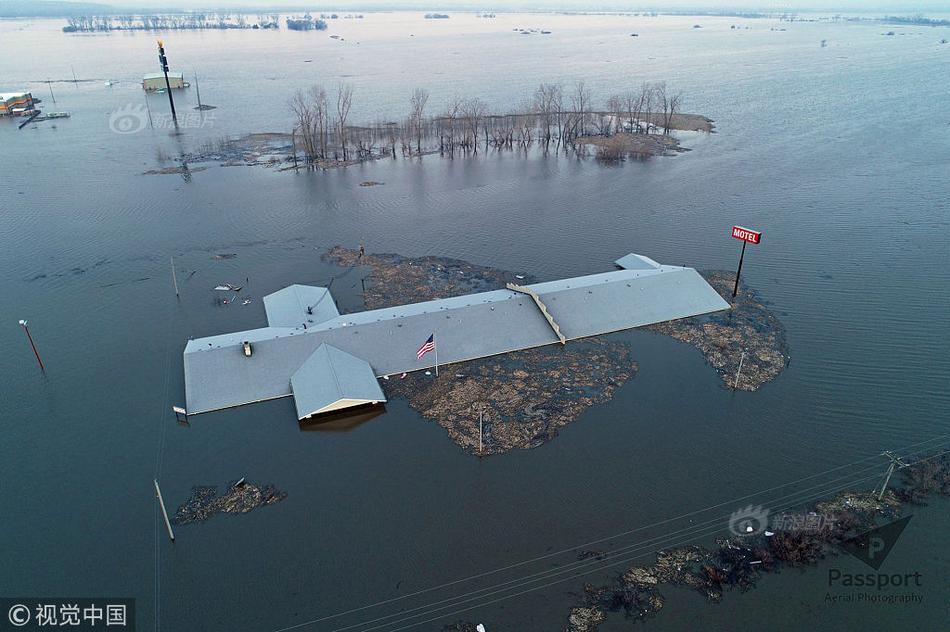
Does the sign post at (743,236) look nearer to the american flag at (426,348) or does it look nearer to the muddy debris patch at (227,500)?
the american flag at (426,348)

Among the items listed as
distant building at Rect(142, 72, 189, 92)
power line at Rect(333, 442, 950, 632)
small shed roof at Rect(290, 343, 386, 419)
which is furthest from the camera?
distant building at Rect(142, 72, 189, 92)

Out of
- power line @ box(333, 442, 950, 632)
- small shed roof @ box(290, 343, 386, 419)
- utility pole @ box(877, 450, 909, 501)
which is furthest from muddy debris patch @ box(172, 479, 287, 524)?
utility pole @ box(877, 450, 909, 501)

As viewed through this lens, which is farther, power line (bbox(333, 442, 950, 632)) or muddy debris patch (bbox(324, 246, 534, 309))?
muddy debris patch (bbox(324, 246, 534, 309))

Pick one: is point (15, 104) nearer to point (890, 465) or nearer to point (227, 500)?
point (227, 500)

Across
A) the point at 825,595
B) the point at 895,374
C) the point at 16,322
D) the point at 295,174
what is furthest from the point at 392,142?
the point at 825,595

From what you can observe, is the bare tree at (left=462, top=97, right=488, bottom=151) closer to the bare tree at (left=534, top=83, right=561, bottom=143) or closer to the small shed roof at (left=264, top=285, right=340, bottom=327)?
the bare tree at (left=534, top=83, right=561, bottom=143)

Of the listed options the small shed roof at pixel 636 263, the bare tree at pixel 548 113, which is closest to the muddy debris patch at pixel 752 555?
the small shed roof at pixel 636 263
